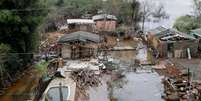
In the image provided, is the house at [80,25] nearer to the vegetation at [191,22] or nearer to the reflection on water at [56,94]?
the vegetation at [191,22]

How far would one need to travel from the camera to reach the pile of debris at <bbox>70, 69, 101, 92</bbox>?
843 inches

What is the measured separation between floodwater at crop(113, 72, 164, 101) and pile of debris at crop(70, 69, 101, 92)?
1.64 meters

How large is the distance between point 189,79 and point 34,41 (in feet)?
37.1

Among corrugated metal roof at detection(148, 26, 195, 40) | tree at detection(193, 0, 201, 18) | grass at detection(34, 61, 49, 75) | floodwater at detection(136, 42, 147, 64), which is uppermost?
tree at detection(193, 0, 201, 18)

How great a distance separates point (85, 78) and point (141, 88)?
3.50 m

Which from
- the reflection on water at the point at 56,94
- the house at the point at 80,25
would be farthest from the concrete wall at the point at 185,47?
the house at the point at 80,25

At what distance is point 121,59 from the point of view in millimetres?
27281

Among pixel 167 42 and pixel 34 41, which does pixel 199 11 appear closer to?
pixel 167 42

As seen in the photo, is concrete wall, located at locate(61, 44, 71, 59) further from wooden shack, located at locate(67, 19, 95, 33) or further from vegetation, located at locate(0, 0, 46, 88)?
wooden shack, located at locate(67, 19, 95, 33)

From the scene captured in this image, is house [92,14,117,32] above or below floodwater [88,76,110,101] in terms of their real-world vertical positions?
above

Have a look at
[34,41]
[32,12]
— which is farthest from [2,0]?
[34,41]

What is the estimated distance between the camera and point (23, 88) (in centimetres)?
2297

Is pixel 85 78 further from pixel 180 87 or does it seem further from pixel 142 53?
pixel 142 53

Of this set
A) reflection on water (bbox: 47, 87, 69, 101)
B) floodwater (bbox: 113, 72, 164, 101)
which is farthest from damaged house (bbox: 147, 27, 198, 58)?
reflection on water (bbox: 47, 87, 69, 101)
